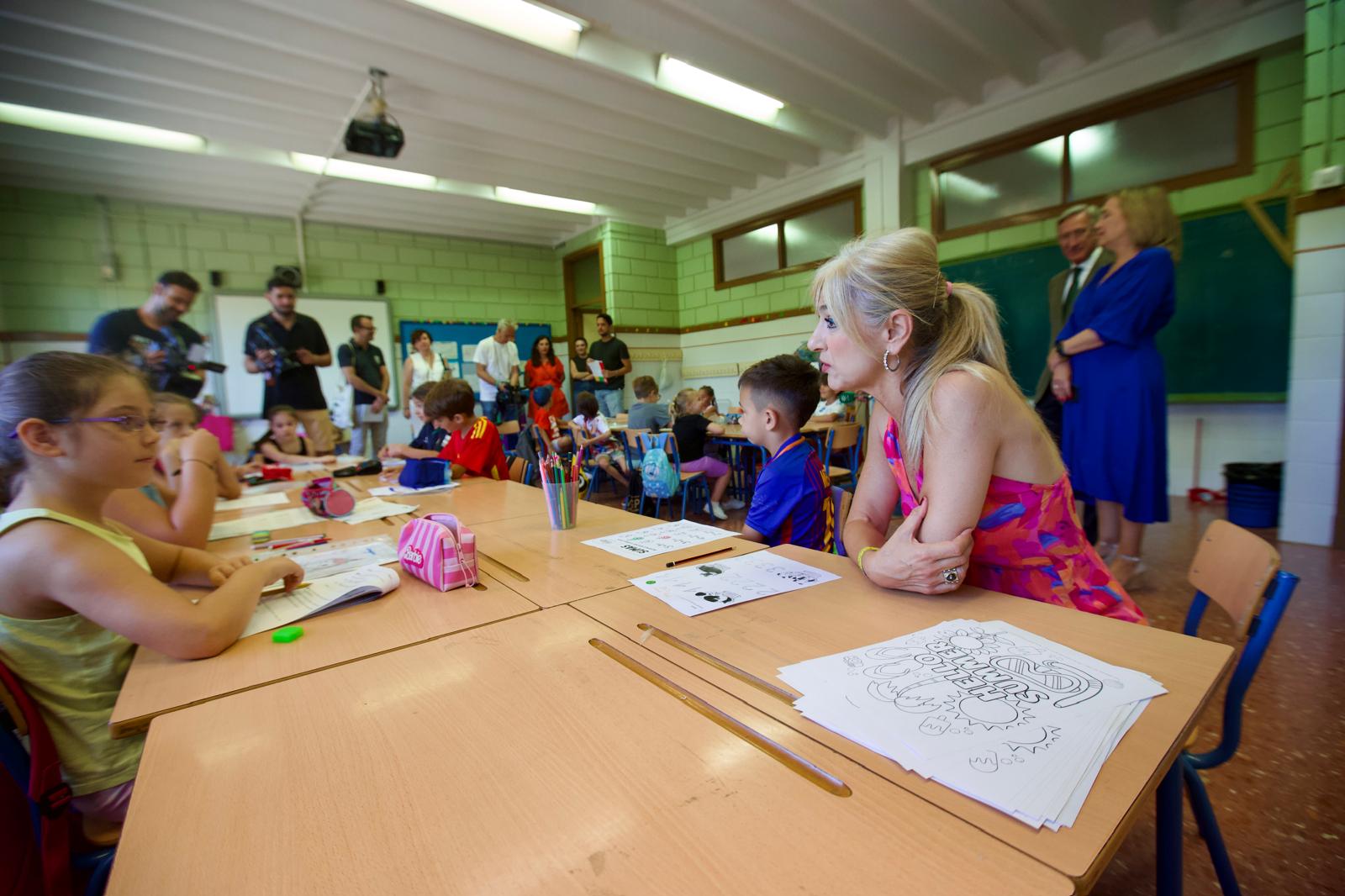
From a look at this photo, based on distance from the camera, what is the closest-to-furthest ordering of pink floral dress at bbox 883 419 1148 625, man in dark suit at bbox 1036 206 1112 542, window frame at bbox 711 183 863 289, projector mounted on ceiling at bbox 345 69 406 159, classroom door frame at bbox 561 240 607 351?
pink floral dress at bbox 883 419 1148 625, man in dark suit at bbox 1036 206 1112 542, projector mounted on ceiling at bbox 345 69 406 159, window frame at bbox 711 183 863 289, classroom door frame at bbox 561 240 607 351

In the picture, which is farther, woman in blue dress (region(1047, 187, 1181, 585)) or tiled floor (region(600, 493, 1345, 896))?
woman in blue dress (region(1047, 187, 1181, 585))

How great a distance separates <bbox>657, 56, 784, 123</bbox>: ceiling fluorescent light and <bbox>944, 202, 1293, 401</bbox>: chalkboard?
2726 mm

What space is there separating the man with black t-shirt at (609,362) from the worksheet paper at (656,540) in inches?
213

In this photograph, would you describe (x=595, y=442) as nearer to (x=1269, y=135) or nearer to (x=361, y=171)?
(x=361, y=171)

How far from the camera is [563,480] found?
1.56 m

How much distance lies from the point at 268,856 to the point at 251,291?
769 centimetres

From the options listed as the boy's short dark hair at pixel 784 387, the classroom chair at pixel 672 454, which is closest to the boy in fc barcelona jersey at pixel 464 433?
the classroom chair at pixel 672 454

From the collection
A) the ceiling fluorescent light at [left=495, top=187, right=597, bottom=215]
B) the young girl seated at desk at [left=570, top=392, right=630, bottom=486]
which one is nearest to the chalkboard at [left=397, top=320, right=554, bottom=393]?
the ceiling fluorescent light at [left=495, top=187, right=597, bottom=215]

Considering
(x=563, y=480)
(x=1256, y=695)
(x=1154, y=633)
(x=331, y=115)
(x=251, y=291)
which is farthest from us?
(x=251, y=291)

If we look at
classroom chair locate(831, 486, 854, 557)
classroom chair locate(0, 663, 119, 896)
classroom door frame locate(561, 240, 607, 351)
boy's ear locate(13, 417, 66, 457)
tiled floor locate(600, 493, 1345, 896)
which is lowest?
tiled floor locate(600, 493, 1345, 896)

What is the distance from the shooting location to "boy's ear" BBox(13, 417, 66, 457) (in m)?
0.91

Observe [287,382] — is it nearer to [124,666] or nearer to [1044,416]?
[124,666]

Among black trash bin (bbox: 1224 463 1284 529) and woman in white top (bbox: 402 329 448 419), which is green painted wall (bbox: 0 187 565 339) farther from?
black trash bin (bbox: 1224 463 1284 529)

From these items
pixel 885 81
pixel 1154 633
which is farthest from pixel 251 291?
pixel 1154 633
